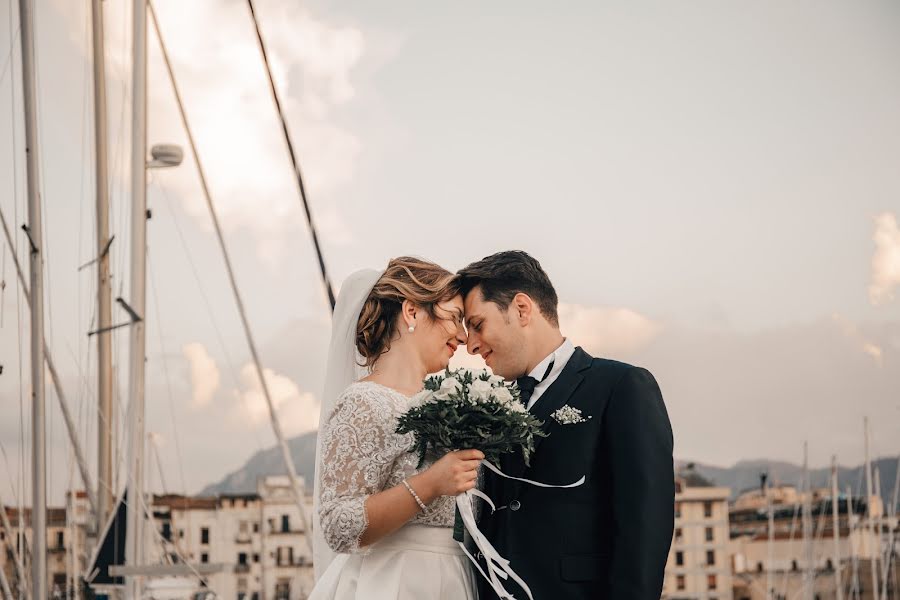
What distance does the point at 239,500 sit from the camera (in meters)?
94.8

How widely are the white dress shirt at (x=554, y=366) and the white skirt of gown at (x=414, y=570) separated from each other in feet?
2.20

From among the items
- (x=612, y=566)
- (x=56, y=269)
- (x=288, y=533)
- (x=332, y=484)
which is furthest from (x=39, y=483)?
(x=288, y=533)

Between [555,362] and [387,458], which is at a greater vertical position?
[555,362]

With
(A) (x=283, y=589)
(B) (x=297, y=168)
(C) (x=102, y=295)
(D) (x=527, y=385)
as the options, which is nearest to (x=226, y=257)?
(C) (x=102, y=295)

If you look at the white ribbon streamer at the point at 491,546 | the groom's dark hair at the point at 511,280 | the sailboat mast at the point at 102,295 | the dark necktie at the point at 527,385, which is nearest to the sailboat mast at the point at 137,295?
the sailboat mast at the point at 102,295

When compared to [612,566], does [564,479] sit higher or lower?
higher

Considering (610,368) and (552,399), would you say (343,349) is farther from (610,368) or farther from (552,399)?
(610,368)

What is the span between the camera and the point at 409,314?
4734 mm

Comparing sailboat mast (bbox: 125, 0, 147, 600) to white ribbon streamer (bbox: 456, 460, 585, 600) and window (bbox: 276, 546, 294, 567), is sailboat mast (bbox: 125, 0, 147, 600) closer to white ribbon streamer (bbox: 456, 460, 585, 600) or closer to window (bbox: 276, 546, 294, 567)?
white ribbon streamer (bbox: 456, 460, 585, 600)

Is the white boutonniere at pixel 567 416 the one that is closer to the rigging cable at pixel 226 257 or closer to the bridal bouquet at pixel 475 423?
the bridal bouquet at pixel 475 423

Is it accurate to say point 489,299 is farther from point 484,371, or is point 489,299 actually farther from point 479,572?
point 479,572

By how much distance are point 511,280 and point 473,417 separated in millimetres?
738

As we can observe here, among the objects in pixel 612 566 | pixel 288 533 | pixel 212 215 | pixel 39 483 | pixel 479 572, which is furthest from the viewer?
pixel 288 533

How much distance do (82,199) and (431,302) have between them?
10.9m
